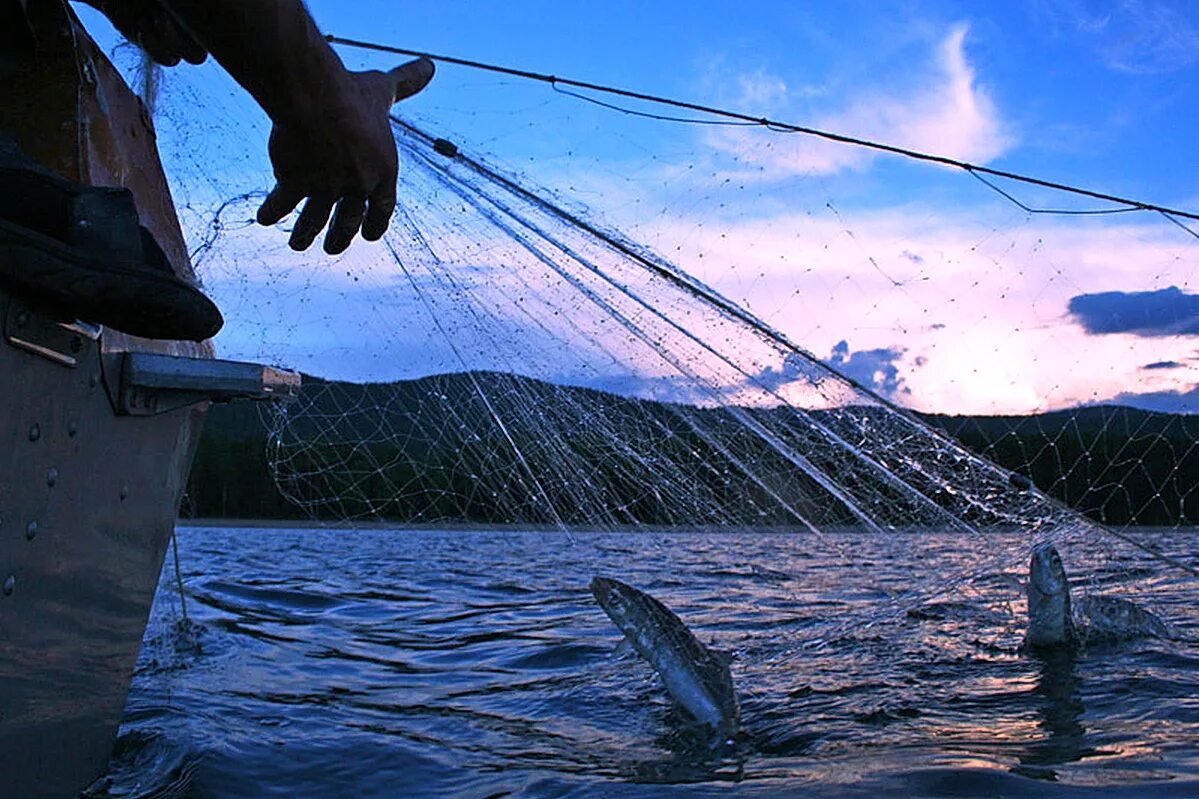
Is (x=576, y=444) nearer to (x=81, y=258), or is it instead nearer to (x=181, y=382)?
(x=181, y=382)

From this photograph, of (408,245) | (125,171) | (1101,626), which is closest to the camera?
(125,171)

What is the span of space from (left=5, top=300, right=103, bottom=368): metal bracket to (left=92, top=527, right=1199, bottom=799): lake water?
195 cm

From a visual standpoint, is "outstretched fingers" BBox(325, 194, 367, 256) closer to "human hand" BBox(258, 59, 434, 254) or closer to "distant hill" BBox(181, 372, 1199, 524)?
"human hand" BBox(258, 59, 434, 254)

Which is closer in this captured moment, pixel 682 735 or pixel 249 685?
pixel 682 735

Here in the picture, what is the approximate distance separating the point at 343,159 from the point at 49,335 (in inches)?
28.1

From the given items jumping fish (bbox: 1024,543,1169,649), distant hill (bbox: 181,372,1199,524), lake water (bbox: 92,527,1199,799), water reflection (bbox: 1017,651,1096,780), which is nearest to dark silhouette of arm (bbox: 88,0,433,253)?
lake water (bbox: 92,527,1199,799)

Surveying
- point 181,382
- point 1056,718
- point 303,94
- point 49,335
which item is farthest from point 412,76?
point 1056,718

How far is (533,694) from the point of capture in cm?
590

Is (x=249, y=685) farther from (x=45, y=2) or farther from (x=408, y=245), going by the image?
(x=45, y=2)

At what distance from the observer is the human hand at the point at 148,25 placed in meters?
2.62

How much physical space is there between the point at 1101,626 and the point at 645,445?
3.75 meters

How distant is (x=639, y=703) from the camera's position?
17.8ft

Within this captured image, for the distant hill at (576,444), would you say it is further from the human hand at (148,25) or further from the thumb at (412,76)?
the thumb at (412,76)

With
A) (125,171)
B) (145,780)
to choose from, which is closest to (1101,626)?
(145,780)
